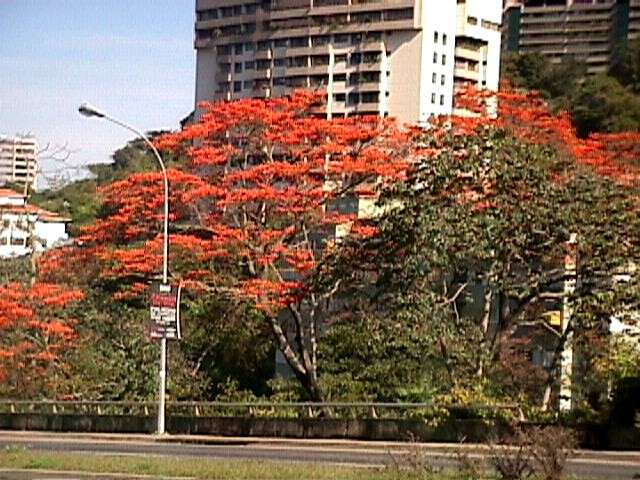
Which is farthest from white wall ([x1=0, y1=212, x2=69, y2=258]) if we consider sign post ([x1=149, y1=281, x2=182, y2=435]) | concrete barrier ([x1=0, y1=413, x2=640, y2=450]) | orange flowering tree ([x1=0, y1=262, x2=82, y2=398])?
sign post ([x1=149, y1=281, x2=182, y2=435])

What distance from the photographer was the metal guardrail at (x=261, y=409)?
72.6 feet

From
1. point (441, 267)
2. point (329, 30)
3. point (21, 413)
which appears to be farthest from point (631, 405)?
point (329, 30)

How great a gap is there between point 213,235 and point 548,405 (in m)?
10.1

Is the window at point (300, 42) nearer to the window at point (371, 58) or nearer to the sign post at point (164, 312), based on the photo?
the window at point (371, 58)

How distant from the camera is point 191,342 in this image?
1191 inches

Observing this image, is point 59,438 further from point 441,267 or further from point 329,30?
point 329,30

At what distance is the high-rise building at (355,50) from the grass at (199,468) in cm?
4456

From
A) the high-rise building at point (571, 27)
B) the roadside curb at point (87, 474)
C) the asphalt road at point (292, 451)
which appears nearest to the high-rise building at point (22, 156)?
the asphalt road at point (292, 451)

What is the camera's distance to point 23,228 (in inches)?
1421

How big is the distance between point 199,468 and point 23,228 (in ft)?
74.4

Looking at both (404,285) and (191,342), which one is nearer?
(404,285)

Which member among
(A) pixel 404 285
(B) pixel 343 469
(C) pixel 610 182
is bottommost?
(B) pixel 343 469

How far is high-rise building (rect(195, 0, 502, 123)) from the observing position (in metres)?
62.1

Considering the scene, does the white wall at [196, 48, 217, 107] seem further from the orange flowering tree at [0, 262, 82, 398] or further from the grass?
the grass
